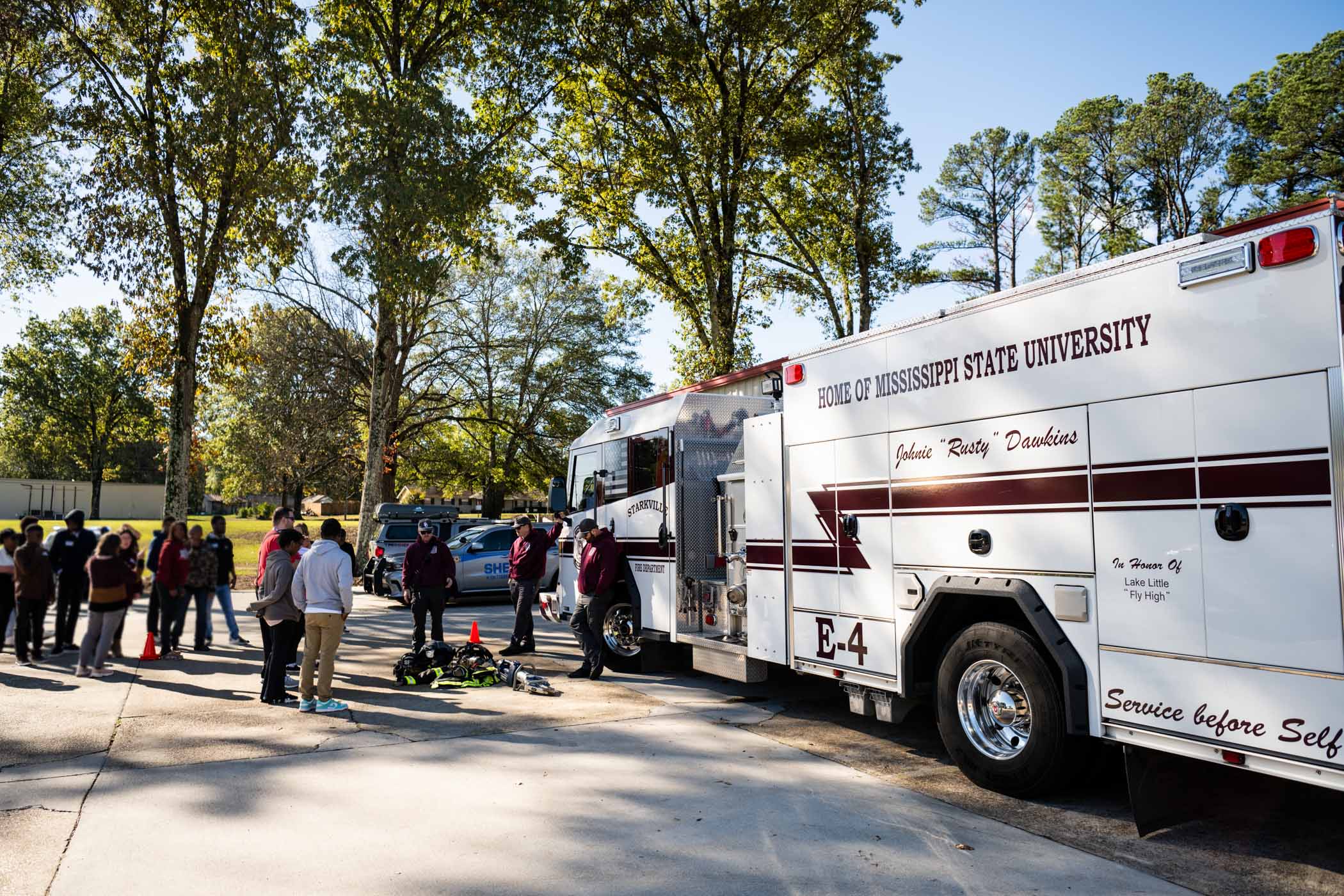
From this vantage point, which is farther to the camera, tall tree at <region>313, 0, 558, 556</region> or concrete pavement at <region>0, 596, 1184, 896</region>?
tall tree at <region>313, 0, 558, 556</region>

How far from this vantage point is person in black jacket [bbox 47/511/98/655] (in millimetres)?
11617

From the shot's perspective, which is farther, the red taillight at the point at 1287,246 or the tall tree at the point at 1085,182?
the tall tree at the point at 1085,182

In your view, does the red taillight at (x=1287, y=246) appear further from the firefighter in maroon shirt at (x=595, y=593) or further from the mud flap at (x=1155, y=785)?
the firefighter in maroon shirt at (x=595, y=593)

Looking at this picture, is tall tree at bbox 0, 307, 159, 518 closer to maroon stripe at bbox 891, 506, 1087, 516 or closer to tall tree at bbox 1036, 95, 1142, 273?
tall tree at bbox 1036, 95, 1142, 273

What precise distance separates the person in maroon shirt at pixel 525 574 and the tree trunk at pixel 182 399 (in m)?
9.48

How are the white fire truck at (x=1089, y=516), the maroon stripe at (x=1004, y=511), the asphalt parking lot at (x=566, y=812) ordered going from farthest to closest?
the maroon stripe at (x=1004, y=511), the asphalt parking lot at (x=566, y=812), the white fire truck at (x=1089, y=516)

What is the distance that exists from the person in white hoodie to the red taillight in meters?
7.33

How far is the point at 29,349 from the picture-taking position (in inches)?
2808

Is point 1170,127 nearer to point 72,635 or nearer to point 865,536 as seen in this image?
point 865,536

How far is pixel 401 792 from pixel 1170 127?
3682 centimetres

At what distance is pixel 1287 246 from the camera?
14.2ft

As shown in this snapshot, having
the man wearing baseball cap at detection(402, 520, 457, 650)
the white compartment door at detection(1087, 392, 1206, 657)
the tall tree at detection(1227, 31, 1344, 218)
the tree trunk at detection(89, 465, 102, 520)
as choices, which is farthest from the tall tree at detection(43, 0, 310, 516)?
the tree trunk at detection(89, 465, 102, 520)

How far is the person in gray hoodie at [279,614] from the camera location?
8750mm

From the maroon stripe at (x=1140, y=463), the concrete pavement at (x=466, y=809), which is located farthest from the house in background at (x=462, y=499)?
the maroon stripe at (x=1140, y=463)
